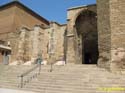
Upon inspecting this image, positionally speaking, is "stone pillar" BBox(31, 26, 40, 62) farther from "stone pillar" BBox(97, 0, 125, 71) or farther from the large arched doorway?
"stone pillar" BBox(97, 0, 125, 71)

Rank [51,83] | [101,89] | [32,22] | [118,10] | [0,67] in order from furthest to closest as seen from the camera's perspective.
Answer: [32,22], [0,67], [118,10], [51,83], [101,89]

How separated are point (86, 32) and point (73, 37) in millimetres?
1948

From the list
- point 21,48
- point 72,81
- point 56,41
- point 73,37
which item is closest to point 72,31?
point 73,37

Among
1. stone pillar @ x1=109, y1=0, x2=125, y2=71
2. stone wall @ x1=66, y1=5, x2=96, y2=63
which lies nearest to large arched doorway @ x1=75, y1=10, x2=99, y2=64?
stone wall @ x1=66, y1=5, x2=96, y2=63

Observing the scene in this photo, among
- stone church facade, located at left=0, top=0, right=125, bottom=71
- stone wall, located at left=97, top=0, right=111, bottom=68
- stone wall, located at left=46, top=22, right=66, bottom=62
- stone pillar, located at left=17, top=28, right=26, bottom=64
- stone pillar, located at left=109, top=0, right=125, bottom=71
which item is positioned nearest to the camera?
stone pillar, located at left=109, top=0, right=125, bottom=71

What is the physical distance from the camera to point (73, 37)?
17.3 metres

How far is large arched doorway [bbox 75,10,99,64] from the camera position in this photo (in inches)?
709

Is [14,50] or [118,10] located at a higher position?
[118,10]

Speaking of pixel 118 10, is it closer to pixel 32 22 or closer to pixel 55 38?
pixel 55 38

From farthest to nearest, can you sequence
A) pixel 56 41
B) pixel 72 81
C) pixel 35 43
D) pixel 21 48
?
pixel 21 48 → pixel 35 43 → pixel 56 41 → pixel 72 81

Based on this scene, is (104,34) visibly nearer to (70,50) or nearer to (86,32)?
(70,50)

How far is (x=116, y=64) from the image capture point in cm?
1125

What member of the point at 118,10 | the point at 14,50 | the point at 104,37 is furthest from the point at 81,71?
the point at 14,50

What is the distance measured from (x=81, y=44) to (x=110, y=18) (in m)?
6.68
